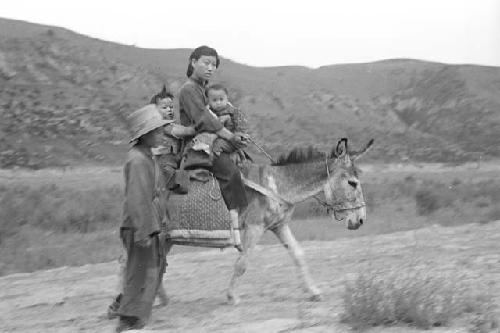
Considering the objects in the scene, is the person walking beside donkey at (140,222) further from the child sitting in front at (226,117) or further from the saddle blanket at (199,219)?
the child sitting in front at (226,117)

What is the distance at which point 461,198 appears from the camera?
83.7ft

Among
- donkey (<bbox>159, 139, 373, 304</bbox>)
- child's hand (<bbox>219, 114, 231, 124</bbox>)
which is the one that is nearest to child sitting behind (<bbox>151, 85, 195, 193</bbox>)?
child's hand (<bbox>219, 114, 231, 124</bbox>)

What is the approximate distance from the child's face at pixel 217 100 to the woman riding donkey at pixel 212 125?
0.47ft

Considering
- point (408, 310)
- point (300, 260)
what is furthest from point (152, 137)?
point (408, 310)

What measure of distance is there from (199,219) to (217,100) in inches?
53.4

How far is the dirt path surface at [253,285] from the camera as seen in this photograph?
716 centimetres

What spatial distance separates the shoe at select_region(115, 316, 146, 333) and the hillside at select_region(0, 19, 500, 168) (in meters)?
38.8

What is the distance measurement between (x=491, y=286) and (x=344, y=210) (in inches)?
77.8

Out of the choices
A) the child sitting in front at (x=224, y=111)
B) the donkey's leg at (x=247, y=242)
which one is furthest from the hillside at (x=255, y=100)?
the donkey's leg at (x=247, y=242)

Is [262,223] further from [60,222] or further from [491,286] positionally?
[60,222]

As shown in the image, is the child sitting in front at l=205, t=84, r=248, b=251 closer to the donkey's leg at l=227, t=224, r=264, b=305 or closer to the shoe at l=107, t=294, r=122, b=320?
the donkey's leg at l=227, t=224, r=264, b=305

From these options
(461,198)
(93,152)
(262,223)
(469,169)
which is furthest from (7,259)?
(469,169)

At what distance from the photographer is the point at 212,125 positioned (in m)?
7.45

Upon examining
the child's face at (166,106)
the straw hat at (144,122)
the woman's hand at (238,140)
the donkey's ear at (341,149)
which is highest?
the child's face at (166,106)
